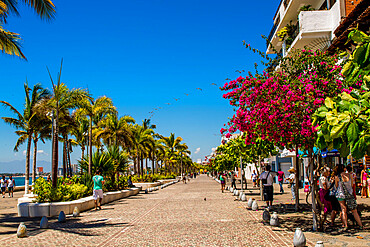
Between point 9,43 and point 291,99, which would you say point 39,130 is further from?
point 291,99

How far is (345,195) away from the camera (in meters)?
9.98

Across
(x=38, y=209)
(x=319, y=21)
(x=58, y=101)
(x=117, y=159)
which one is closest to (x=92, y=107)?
(x=117, y=159)

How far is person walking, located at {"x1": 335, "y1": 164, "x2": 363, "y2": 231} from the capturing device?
9.97 meters

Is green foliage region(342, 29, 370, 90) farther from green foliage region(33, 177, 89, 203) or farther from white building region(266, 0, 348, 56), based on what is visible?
white building region(266, 0, 348, 56)

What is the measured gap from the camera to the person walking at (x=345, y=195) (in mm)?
9969

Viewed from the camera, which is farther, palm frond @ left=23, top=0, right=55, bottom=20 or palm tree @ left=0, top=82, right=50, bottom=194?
palm tree @ left=0, top=82, right=50, bottom=194

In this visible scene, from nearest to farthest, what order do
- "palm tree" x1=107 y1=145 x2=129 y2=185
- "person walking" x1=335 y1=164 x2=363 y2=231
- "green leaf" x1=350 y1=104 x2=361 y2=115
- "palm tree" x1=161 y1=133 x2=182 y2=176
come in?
"green leaf" x1=350 y1=104 x2=361 y2=115 → "person walking" x1=335 y1=164 x2=363 y2=231 → "palm tree" x1=107 y1=145 x2=129 y2=185 → "palm tree" x1=161 y1=133 x2=182 y2=176

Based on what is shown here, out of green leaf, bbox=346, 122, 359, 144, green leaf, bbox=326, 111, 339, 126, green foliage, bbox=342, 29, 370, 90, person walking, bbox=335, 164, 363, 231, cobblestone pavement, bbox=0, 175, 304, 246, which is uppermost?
green foliage, bbox=342, 29, 370, 90

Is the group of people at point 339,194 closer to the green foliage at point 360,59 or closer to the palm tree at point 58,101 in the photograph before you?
the green foliage at point 360,59

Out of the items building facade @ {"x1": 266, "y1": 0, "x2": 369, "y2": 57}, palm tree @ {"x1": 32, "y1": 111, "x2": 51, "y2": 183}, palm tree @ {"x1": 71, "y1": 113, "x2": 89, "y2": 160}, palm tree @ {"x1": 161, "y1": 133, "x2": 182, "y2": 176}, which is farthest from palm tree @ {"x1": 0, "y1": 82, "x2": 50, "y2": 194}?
palm tree @ {"x1": 161, "y1": 133, "x2": 182, "y2": 176}

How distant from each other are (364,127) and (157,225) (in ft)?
28.7

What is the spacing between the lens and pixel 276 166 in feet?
142

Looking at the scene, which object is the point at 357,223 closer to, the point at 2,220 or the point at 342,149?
the point at 342,149

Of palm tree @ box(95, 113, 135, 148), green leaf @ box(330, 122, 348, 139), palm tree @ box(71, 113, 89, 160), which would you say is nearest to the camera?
→ green leaf @ box(330, 122, 348, 139)
